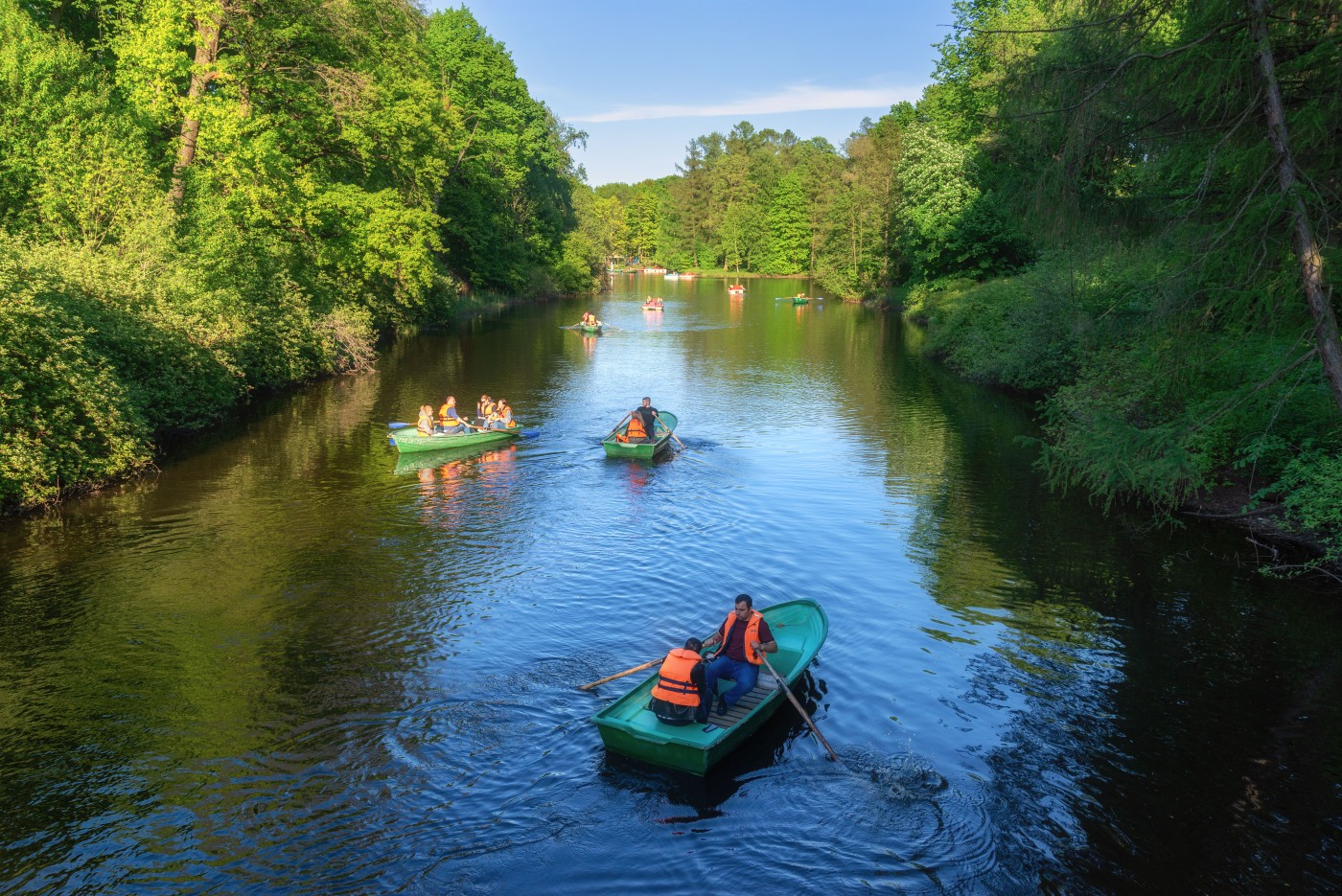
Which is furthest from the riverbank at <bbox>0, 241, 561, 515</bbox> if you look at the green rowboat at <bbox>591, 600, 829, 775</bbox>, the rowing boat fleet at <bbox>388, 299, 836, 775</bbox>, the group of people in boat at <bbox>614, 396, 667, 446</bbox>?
the green rowboat at <bbox>591, 600, 829, 775</bbox>

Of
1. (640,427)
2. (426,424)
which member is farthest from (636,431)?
(426,424)

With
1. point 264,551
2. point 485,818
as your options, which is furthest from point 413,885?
point 264,551

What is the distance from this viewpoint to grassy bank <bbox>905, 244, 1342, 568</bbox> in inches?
535

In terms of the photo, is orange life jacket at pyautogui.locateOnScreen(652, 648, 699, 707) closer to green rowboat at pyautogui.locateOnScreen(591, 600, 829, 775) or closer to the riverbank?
green rowboat at pyautogui.locateOnScreen(591, 600, 829, 775)

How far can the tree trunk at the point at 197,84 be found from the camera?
26750 mm

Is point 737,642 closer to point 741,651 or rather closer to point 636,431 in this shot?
point 741,651

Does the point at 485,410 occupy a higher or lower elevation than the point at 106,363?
lower

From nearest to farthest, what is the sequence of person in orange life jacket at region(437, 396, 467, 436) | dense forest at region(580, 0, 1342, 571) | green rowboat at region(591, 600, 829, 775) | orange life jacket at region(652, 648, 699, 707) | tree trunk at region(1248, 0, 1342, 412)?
green rowboat at region(591, 600, 829, 775), orange life jacket at region(652, 648, 699, 707), tree trunk at region(1248, 0, 1342, 412), dense forest at region(580, 0, 1342, 571), person in orange life jacket at region(437, 396, 467, 436)

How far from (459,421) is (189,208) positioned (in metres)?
11.7

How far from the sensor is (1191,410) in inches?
574

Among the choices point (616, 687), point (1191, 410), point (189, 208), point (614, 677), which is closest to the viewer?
point (614, 677)

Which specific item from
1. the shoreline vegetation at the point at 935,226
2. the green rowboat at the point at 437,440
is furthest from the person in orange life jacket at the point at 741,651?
the green rowboat at the point at 437,440

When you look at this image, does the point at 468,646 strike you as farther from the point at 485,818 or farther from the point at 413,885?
the point at 413,885

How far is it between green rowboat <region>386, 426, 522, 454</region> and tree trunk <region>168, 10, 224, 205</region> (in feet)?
37.3
